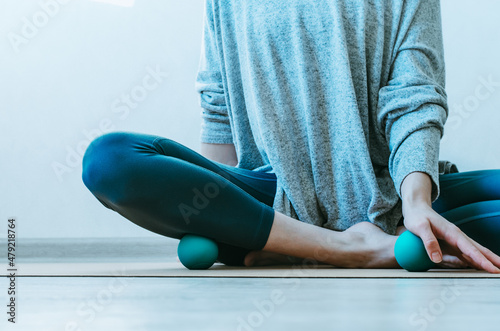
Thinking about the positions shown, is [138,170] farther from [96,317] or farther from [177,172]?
[96,317]

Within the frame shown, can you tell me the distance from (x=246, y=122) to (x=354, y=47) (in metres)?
0.28

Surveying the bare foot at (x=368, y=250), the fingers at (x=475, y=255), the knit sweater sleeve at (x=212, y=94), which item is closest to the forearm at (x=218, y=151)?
the knit sweater sleeve at (x=212, y=94)

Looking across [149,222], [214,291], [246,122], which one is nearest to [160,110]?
[246,122]

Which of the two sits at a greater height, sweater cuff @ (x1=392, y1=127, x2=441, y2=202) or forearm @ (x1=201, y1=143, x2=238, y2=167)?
sweater cuff @ (x1=392, y1=127, x2=441, y2=202)

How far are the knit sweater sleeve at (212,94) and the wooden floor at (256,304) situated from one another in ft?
1.91

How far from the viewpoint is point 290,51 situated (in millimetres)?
1144

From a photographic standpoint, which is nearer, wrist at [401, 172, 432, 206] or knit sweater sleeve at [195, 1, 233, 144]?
wrist at [401, 172, 432, 206]

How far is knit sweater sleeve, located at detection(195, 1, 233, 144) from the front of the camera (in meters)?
1.28

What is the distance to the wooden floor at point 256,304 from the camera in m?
0.37

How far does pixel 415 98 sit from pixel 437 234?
270 millimetres

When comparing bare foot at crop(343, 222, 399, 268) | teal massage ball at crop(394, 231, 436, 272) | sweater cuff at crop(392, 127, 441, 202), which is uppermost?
sweater cuff at crop(392, 127, 441, 202)

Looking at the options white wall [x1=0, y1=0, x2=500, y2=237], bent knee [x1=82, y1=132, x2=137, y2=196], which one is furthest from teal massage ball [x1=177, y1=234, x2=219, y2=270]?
white wall [x1=0, y1=0, x2=500, y2=237]

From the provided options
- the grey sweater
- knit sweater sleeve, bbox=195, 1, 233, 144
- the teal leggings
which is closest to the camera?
the teal leggings

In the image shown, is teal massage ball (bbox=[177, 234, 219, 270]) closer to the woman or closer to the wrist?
the woman
